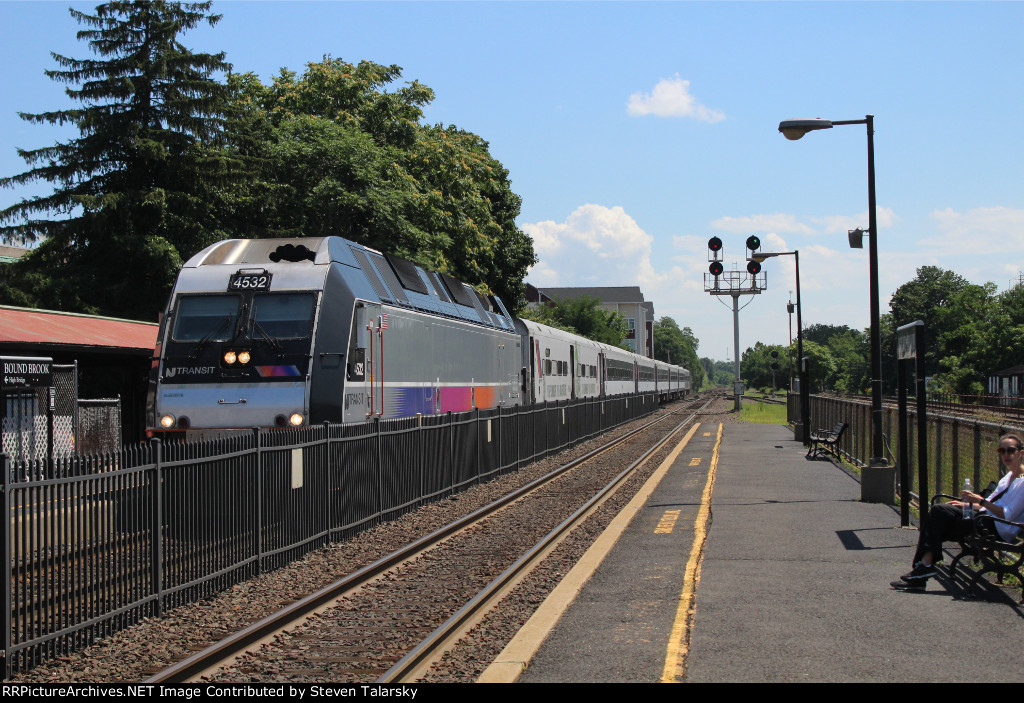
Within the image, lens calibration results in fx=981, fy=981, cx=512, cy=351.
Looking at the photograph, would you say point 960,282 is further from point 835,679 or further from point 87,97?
point 835,679

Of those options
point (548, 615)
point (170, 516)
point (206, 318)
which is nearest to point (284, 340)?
point (206, 318)

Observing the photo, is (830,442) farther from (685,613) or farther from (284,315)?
(685,613)

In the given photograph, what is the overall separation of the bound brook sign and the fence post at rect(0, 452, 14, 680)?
33.3 feet

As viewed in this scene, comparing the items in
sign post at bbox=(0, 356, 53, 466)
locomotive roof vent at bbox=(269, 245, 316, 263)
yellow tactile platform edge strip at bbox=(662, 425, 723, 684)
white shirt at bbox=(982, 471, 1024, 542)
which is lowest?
yellow tactile platform edge strip at bbox=(662, 425, 723, 684)

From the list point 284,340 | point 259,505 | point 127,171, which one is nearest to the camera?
point 259,505

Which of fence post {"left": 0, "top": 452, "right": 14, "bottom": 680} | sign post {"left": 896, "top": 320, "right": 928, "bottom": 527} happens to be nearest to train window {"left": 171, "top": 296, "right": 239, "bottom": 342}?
fence post {"left": 0, "top": 452, "right": 14, "bottom": 680}

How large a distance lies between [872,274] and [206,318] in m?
10.4

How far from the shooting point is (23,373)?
1591cm

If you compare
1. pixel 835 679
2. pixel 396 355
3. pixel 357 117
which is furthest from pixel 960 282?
pixel 835 679

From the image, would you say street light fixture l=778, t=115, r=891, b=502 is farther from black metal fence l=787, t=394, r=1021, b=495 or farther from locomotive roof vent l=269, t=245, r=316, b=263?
locomotive roof vent l=269, t=245, r=316, b=263

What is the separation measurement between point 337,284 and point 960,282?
117851mm

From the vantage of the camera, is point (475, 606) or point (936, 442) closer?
point (475, 606)

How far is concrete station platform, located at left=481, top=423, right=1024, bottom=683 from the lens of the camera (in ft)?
20.5

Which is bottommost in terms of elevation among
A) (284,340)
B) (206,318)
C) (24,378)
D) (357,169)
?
(24,378)
